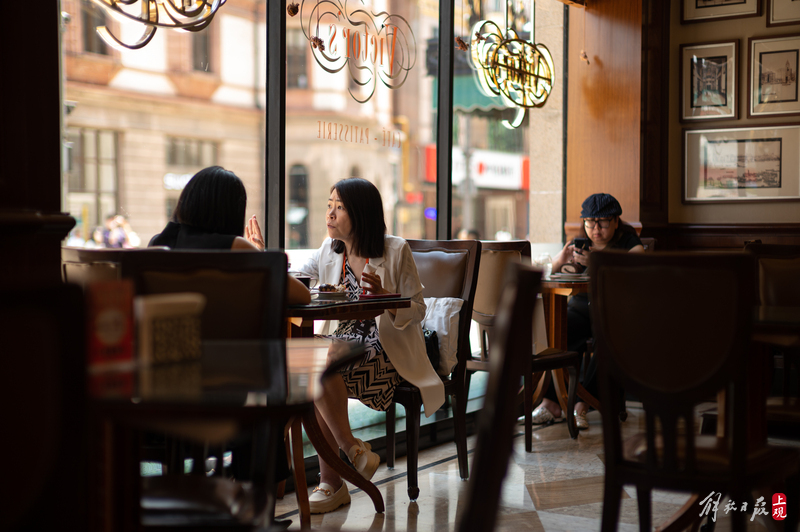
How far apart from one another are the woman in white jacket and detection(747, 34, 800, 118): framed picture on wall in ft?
11.6

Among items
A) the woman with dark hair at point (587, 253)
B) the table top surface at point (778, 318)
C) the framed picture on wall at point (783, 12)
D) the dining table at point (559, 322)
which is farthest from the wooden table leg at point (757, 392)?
the framed picture on wall at point (783, 12)

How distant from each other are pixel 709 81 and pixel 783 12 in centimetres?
65

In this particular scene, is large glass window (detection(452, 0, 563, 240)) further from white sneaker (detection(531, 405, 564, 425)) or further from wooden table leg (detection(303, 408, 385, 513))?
wooden table leg (detection(303, 408, 385, 513))

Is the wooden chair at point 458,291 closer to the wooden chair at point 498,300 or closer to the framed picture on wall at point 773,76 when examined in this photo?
the wooden chair at point 498,300

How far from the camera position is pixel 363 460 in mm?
2906

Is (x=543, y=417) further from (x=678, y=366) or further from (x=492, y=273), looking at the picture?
(x=678, y=366)

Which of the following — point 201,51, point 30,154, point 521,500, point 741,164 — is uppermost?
point 201,51

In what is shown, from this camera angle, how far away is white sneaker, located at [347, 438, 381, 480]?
290cm

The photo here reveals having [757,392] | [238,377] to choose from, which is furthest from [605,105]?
[238,377]

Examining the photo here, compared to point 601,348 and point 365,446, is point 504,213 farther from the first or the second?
point 601,348

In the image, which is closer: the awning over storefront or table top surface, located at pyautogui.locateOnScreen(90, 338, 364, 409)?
table top surface, located at pyautogui.locateOnScreen(90, 338, 364, 409)

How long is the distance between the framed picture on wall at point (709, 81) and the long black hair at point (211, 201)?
419 cm

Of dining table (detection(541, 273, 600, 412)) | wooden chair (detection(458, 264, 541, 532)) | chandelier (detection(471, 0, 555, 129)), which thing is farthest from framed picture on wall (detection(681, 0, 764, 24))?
wooden chair (detection(458, 264, 541, 532))

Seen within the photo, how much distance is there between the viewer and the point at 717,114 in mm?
5496
